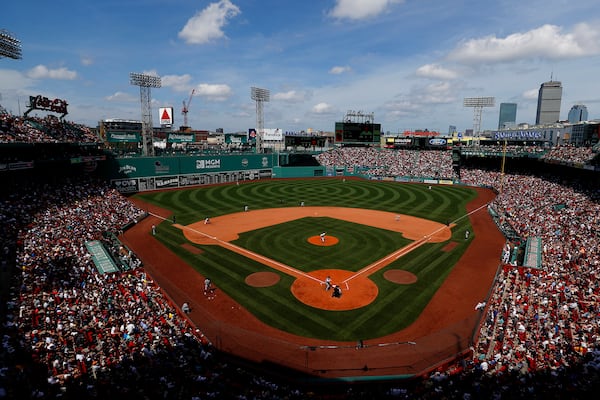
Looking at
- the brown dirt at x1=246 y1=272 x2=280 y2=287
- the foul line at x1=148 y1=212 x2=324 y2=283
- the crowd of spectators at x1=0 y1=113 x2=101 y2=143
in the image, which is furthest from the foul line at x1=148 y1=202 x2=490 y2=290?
the crowd of spectators at x1=0 y1=113 x2=101 y2=143

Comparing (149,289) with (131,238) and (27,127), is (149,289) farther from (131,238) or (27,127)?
(27,127)

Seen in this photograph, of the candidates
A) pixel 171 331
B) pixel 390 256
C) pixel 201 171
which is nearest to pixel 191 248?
pixel 171 331

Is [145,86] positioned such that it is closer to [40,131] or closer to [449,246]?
[40,131]

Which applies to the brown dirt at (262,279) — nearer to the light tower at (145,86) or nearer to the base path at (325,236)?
the base path at (325,236)

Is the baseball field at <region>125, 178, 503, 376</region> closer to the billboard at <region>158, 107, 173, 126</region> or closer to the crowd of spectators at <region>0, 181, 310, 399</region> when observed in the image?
the crowd of spectators at <region>0, 181, 310, 399</region>

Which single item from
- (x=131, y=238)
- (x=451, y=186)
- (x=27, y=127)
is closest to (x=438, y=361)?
(x=131, y=238)

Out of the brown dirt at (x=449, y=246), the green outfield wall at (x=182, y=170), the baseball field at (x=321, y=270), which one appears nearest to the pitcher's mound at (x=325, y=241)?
the baseball field at (x=321, y=270)

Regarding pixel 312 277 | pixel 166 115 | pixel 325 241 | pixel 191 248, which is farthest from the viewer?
pixel 166 115
